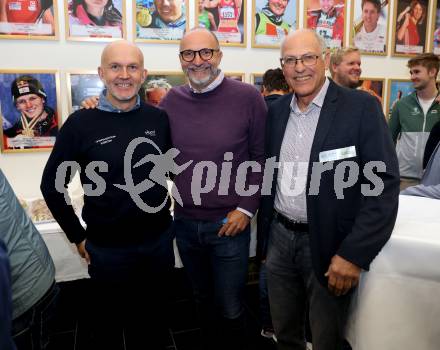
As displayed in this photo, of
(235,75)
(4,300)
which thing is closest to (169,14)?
(235,75)

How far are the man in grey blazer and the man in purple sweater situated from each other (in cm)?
13

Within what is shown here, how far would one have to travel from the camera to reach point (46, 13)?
284cm

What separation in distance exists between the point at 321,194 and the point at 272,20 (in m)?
2.35

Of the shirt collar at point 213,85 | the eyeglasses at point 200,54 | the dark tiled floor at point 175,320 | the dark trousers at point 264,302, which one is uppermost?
the eyeglasses at point 200,54

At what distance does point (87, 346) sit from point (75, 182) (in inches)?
49.3

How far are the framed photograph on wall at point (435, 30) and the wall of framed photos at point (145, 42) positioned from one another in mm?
80

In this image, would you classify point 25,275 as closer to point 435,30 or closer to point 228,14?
point 228,14

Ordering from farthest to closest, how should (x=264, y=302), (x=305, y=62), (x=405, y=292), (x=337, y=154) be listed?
(x=264, y=302) → (x=305, y=62) → (x=337, y=154) → (x=405, y=292)

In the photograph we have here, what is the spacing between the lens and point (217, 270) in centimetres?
205

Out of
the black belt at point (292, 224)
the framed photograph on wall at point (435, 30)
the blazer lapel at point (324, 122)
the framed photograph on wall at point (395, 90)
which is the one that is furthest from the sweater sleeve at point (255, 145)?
the framed photograph on wall at point (435, 30)

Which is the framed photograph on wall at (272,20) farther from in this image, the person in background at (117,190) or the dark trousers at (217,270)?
the dark trousers at (217,270)

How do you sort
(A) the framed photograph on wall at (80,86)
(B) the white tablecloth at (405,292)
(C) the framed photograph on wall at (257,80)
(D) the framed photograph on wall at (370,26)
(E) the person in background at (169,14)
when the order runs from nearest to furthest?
(B) the white tablecloth at (405,292)
(A) the framed photograph on wall at (80,86)
(E) the person in background at (169,14)
(C) the framed photograph on wall at (257,80)
(D) the framed photograph on wall at (370,26)

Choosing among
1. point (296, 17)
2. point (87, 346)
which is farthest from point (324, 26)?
point (87, 346)

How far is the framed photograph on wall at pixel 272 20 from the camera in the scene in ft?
11.0
